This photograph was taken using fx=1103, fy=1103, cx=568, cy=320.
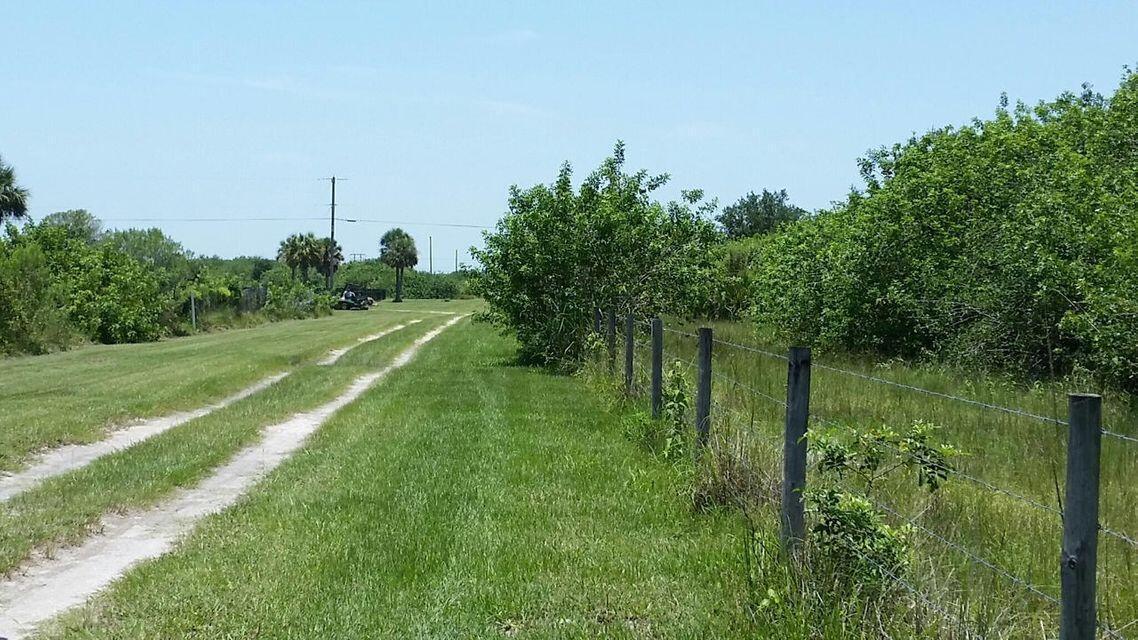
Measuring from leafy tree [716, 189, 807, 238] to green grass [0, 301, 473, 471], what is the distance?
5776cm

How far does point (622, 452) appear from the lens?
1156 centimetres

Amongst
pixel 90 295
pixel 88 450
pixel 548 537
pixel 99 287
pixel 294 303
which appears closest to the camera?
pixel 548 537

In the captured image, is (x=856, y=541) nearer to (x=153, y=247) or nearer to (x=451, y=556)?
(x=451, y=556)

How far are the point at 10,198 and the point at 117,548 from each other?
50163 millimetres

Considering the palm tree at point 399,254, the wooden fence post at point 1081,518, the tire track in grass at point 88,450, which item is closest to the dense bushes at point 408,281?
the palm tree at point 399,254

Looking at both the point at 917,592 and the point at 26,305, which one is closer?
the point at 917,592

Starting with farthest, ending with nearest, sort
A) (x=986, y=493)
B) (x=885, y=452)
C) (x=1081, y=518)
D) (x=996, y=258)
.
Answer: (x=996, y=258)
(x=986, y=493)
(x=885, y=452)
(x=1081, y=518)

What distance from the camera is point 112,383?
20328 millimetres

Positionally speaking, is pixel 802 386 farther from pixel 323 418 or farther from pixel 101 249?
pixel 101 249

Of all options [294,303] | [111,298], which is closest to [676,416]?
[111,298]

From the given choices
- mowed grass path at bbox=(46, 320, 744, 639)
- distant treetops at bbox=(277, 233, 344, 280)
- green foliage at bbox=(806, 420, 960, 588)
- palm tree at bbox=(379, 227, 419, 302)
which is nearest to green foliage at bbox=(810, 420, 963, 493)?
green foliage at bbox=(806, 420, 960, 588)

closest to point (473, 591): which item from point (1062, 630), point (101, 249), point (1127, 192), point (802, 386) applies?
point (802, 386)

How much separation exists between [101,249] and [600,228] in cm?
2901

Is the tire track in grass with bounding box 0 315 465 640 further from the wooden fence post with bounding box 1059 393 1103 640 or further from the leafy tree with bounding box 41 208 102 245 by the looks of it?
the leafy tree with bounding box 41 208 102 245
